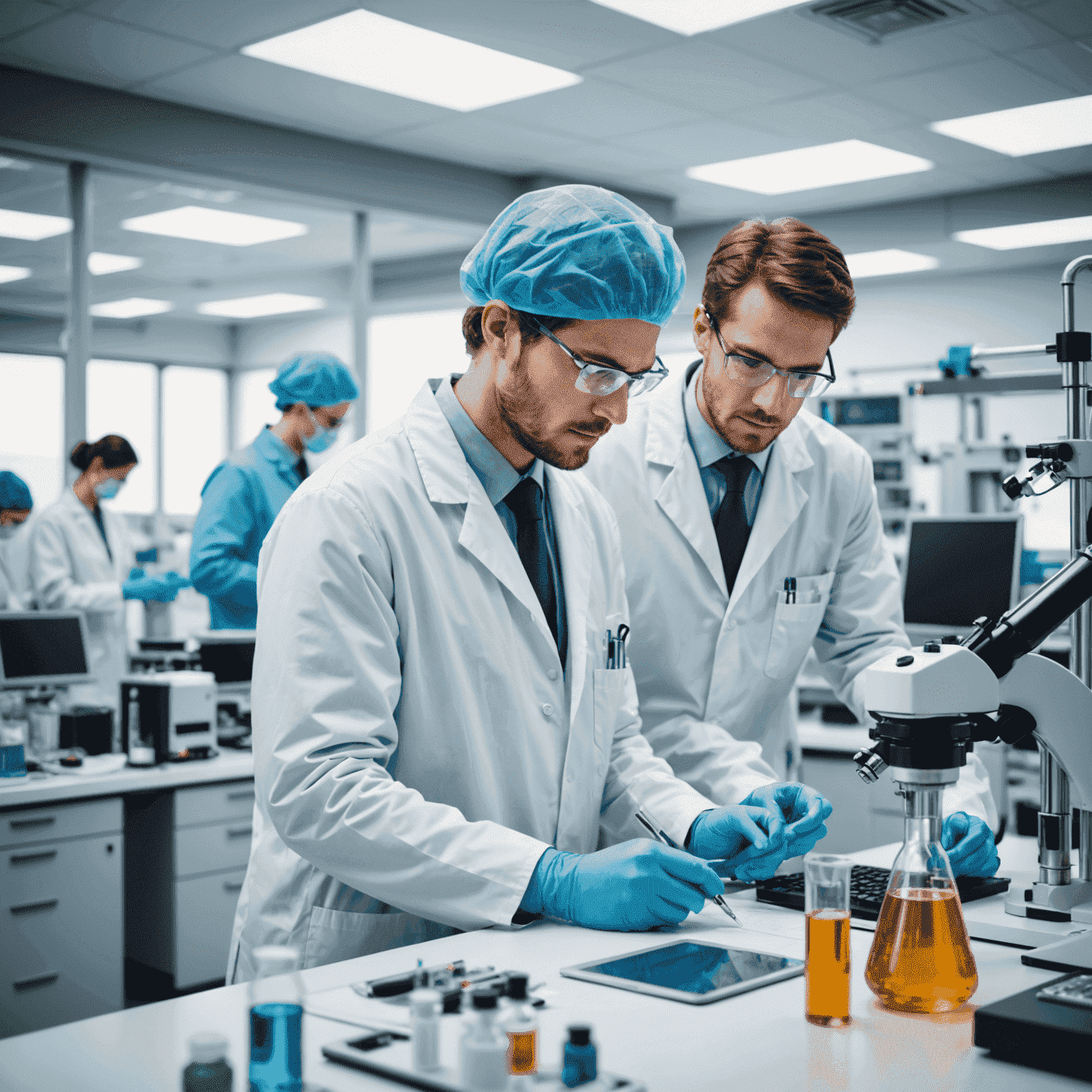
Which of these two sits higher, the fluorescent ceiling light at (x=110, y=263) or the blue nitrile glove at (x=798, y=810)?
the fluorescent ceiling light at (x=110, y=263)

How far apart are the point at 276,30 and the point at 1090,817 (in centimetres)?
400

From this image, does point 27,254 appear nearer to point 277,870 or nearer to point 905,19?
point 905,19

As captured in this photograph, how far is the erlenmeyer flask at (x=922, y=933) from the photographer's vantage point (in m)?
1.05

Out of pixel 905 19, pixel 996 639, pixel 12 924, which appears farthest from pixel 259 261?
pixel 996 639

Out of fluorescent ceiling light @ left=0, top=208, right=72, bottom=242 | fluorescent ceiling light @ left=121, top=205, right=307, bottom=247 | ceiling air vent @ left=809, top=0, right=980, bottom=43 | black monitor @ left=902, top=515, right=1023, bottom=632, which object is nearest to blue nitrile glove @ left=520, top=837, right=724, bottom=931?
black monitor @ left=902, top=515, right=1023, bottom=632

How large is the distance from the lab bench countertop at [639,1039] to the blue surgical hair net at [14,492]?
419 centimetres

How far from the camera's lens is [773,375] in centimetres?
180

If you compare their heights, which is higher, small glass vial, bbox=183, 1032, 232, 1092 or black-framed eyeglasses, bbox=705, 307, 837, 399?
black-framed eyeglasses, bbox=705, 307, 837, 399

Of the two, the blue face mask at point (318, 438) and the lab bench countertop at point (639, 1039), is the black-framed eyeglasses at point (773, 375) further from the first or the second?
the blue face mask at point (318, 438)

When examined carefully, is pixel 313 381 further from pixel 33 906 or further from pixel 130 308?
pixel 130 308

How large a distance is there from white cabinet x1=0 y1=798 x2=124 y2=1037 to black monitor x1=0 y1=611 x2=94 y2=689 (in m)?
0.46

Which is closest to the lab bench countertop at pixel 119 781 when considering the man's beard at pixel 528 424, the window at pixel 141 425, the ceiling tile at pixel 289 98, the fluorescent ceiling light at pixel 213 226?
the man's beard at pixel 528 424

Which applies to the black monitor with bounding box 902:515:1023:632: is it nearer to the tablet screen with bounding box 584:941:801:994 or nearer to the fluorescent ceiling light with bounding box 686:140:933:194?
the tablet screen with bounding box 584:941:801:994

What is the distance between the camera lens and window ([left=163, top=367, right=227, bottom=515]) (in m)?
9.16
